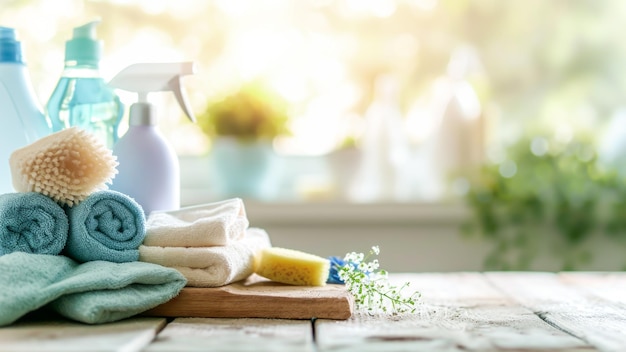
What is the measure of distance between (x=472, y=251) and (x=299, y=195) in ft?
1.49

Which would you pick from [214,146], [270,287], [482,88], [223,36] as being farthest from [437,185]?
[270,287]

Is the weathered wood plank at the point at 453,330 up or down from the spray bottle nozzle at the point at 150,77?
down

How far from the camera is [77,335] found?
73 cm

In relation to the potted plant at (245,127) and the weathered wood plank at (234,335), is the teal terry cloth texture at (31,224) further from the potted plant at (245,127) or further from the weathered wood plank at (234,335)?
the potted plant at (245,127)

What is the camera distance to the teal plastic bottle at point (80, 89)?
1.05 meters

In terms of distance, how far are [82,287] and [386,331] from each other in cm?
31

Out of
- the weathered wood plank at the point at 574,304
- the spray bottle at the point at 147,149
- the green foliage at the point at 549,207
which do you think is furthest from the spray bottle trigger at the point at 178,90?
the green foliage at the point at 549,207

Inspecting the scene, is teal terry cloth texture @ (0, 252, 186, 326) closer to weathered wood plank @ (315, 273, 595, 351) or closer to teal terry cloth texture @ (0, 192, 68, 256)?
teal terry cloth texture @ (0, 192, 68, 256)

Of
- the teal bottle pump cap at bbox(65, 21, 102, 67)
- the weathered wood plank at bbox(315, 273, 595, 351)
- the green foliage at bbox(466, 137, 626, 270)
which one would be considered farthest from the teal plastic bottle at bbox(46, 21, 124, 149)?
the green foliage at bbox(466, 137, 626, 270)

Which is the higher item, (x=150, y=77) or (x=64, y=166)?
(x=150, y=77)

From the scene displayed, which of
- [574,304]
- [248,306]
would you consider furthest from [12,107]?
[574,304]

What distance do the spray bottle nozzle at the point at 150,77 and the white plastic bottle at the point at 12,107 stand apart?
0.11m

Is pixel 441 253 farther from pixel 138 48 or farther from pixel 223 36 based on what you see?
pixel 138 48

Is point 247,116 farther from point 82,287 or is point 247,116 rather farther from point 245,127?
point 82,287
